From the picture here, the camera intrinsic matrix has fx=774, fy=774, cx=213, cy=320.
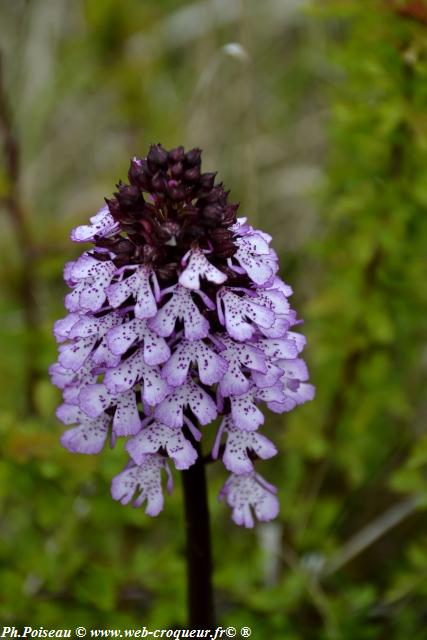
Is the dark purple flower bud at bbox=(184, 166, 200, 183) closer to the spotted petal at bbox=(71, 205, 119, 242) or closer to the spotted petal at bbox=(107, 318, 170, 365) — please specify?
the spotted petal at bbox=(71, 205, 119, 242)

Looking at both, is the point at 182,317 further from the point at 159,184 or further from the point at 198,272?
the point at 159,184

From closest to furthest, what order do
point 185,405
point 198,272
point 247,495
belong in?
point 198,272 → point 185,405 → point 247,495

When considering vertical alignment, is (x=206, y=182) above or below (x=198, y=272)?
above

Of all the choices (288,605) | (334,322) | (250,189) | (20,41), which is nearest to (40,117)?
(20,41)

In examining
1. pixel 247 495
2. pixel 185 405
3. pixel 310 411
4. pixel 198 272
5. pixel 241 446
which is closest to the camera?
pixel 198 272

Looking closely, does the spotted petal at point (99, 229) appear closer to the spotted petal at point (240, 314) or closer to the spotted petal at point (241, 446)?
the spotted petal at point (240, 314)

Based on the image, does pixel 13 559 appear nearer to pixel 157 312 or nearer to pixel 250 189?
pixel 157 312

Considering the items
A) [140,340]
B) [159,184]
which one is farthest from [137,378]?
[159,184]
